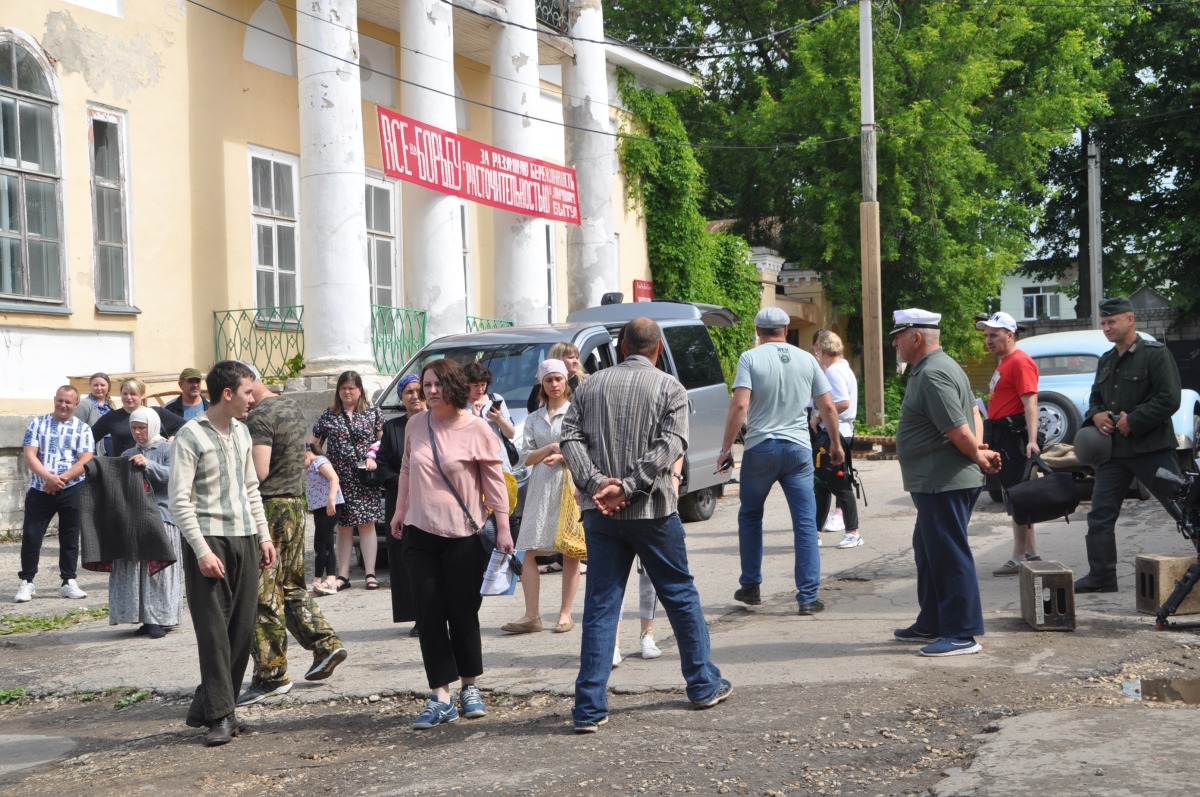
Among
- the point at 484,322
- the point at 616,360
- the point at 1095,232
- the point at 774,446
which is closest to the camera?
the point at 774,446

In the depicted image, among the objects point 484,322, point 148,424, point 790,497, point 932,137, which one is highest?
point 932,137

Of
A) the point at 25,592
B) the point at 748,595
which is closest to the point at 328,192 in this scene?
the point at 25,592

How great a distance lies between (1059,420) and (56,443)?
924cm

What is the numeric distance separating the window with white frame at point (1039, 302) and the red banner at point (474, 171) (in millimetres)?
48971

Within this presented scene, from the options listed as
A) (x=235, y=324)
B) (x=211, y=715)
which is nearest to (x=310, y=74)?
(x=235, y=324)

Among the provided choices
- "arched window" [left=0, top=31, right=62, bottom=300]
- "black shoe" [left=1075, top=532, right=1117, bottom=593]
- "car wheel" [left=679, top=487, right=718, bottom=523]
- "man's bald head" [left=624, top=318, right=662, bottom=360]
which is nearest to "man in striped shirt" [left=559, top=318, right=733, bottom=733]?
"man's bald head" [left=624, top=318, right=662, bottom=360]

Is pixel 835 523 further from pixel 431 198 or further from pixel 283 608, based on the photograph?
pixel 431 198

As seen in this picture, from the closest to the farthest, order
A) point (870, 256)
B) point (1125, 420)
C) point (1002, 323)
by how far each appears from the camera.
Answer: point (1125, 420) → point (1002, 323) → point (870, 256)

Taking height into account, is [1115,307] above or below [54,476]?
above

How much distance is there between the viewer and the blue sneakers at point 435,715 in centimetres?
560

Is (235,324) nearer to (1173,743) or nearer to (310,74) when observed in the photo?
(310,74)

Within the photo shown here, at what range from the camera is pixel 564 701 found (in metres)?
5.90

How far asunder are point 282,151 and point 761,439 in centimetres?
1104

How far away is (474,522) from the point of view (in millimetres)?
5781
